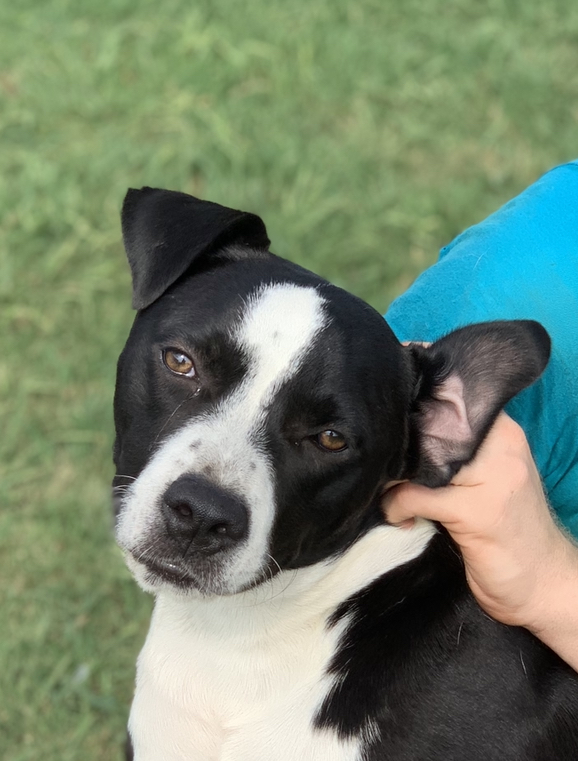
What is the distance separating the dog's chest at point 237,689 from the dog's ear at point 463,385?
64cm

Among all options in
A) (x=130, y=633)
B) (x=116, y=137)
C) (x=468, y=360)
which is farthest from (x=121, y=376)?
(x=116, y=137)

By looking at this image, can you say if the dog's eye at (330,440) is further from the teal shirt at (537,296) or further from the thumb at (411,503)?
the teal shirt at (537,296)

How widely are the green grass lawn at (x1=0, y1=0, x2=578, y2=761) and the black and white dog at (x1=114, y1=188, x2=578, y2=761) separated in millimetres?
1509

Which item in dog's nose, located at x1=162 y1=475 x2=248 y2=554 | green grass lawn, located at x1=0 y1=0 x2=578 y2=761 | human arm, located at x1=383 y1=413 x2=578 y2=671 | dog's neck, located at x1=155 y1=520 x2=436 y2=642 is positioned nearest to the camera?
dog's nose, located at x1=162 y1=475 x2=248 y2=554

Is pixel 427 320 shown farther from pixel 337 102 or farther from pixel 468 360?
pixel 337 102

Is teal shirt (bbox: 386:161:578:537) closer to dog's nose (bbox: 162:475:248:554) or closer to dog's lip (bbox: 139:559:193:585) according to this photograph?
dog's nose (bbox: 162:475:248:554)

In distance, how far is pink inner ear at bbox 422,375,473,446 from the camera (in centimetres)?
289

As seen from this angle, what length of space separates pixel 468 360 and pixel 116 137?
445cm

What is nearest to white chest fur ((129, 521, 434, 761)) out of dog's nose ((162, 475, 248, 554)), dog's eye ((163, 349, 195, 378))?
dog's nose ((162, 475, 248, 554))

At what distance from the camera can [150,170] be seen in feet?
20.9

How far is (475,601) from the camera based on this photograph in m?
2.96

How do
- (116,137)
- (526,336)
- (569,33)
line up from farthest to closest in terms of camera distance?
(569,33) < (116,137) < (526,336)

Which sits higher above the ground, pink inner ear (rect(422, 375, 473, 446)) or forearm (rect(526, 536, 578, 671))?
pink inner ear (rect(422, 375, 473, 446))

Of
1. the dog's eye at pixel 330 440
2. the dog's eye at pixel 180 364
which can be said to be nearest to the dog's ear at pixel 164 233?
the dog's eye at pixel 180 364
